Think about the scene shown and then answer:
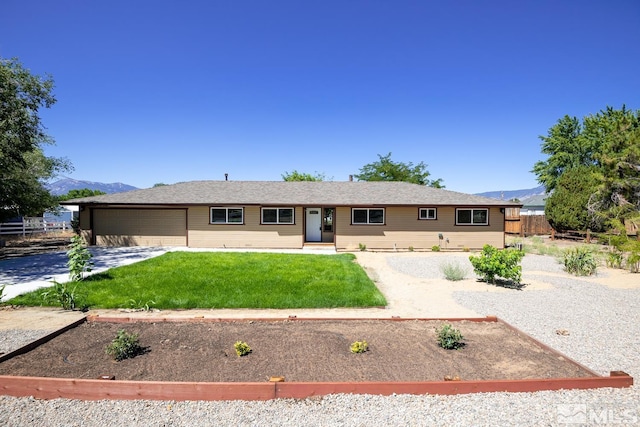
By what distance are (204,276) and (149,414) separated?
7.07 metres

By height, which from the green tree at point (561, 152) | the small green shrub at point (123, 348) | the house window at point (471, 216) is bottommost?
the small green shrub at point (123, 348)

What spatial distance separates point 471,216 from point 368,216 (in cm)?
566

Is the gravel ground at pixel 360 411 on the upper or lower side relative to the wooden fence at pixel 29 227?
lower

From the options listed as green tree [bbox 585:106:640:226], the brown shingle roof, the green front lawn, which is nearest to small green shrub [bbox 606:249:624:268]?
green tree [bbox 585:106:640:226]

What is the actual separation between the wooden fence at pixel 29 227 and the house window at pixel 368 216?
21.2 metres

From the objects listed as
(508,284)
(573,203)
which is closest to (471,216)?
(508,284)

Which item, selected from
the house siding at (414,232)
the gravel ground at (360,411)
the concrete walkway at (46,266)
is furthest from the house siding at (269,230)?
the gravel ground at (360,411)

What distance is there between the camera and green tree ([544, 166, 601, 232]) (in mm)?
23312

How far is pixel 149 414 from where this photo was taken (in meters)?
3.58

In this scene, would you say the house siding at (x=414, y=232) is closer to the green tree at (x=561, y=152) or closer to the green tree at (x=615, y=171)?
the green tree at (x=615, y=171)

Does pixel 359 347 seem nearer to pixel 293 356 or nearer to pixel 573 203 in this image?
pixel 293 356

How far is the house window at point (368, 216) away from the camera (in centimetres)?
1861

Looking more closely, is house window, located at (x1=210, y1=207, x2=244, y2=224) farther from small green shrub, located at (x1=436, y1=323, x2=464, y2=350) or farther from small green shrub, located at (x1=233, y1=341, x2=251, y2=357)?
small green shrub, located at (x1=436, y1=323, x2=464, y2=350)

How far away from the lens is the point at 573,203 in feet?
77.7
